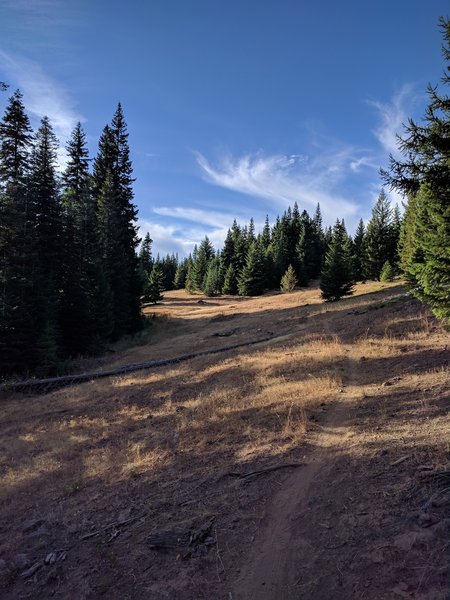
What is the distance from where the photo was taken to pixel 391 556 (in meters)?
4.84

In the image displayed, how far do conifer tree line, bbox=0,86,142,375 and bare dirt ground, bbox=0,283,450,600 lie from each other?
30.7 feet

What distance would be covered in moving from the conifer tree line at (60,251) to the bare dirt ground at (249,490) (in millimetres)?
9346

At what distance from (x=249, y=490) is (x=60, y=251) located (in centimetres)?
2813

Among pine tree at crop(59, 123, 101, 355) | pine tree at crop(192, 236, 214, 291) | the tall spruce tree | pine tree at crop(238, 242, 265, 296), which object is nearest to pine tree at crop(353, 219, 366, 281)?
pine tree at crop(238, 242, 265, 296)

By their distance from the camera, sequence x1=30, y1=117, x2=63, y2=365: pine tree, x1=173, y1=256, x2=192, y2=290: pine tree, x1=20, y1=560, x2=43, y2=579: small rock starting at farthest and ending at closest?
x1=173, y1=256, x2=192, y2=290: pine tree
x1=30, y1=117, x2=63, y2=365: pine tree
x1=20, y1=560, x2=43, y2=579: small rock

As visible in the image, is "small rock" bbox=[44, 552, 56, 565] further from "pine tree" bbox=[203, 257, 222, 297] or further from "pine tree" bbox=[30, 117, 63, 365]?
"pine tree" bbox=[203, 257, 222, 297]

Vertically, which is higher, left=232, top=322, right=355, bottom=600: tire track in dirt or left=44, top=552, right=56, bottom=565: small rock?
left=232, top=322, right=355, bottom=600: tire track in dirt

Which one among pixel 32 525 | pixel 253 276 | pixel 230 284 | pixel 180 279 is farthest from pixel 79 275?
pixel 180 279

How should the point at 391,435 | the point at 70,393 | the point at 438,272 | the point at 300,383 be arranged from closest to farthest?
the point at 391,435 → the point at 438,272 → the point at 300,383 → the point at 70,393

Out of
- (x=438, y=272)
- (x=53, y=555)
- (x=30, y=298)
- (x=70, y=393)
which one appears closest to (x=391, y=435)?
(x=438, y=272)

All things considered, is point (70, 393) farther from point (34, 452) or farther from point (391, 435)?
point (391, 435)

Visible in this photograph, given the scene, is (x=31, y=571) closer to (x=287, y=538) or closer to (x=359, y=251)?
(x=287, y=538)

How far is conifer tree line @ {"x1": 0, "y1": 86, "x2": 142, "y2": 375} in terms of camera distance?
24141 millimetres

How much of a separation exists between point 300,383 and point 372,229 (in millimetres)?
59680
